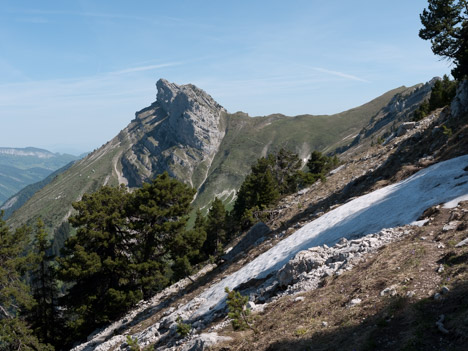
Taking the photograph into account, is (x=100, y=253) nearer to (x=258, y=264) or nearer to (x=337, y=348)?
(x=258, y=264)

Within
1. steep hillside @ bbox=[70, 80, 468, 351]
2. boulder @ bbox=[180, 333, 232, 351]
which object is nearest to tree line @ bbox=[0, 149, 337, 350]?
steep hillside @ bbox=[70, 80, 468, 351]

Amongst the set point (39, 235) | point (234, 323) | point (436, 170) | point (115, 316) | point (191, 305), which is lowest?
point (115, 316)

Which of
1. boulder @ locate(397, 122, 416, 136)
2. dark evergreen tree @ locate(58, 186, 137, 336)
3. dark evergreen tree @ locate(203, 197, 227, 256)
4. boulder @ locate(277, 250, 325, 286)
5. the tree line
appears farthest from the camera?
dark evergreen tree @ locate(203, 197, 227, 256)

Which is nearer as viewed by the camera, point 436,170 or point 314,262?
point 314,262

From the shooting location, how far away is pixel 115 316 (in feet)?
105

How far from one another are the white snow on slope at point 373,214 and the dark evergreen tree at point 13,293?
19549mm

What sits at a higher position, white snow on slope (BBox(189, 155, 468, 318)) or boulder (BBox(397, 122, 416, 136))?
boulder (BBox(397, 122, 416, 136))

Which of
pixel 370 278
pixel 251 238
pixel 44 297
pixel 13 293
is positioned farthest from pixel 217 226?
pixel 370 278

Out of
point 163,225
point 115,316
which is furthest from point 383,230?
point 115,316

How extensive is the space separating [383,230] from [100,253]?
96.4 feet

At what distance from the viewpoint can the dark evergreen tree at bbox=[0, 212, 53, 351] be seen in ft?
93.5

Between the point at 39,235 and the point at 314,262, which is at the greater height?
the point at 39,235

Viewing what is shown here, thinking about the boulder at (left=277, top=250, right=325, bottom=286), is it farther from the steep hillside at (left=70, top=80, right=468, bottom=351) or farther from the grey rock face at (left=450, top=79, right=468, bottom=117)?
the grey rock face at (left=450, top=79, right=468, bottom=117)

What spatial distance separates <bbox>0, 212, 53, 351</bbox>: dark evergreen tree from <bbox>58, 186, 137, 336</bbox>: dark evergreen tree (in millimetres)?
3326
